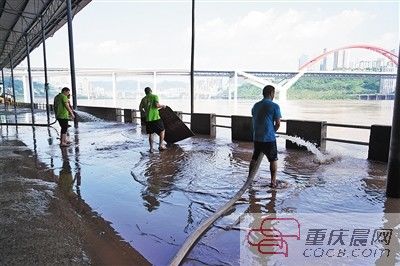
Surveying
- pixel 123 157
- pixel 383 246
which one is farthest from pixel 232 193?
pixel 123 157

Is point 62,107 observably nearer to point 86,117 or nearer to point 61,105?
point 61,105

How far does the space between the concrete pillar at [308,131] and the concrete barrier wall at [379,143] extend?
1519 mm

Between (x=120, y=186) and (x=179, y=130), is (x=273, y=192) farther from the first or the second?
(x=179, y=130)

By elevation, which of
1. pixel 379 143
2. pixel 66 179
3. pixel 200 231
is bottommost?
pixel 66 179

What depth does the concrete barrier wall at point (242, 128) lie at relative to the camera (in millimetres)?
12383

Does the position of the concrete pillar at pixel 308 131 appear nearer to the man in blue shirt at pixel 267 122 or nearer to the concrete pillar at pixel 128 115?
the man in blue shirt at pixel 267 122

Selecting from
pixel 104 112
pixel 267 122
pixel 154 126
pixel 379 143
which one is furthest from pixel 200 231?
pixel 104 112

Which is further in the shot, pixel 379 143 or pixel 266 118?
pixel 379 143

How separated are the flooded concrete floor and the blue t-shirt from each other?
0.96 meters

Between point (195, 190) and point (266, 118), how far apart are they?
1.81 m

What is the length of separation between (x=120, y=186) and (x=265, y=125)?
294cm

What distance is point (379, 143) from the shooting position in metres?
8.88

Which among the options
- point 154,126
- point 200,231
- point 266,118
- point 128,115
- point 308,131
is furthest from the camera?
point 128,115

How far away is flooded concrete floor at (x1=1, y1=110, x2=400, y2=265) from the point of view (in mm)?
4328
